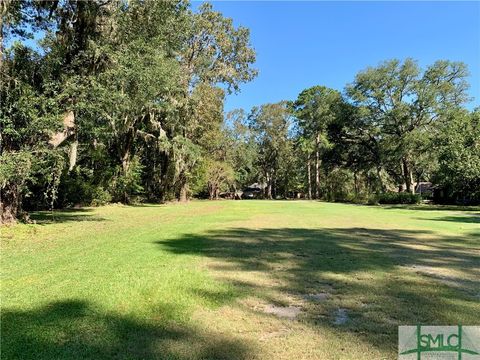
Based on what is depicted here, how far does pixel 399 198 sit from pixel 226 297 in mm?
34460

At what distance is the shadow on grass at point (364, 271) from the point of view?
4.26m

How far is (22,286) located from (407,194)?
35257mm

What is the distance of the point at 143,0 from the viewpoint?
47.8 ft

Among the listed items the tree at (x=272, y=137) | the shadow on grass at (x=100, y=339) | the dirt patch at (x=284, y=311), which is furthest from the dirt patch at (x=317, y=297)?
the tree at (x=272, y=137)

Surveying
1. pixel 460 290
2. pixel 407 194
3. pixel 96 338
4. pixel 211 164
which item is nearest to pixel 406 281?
pixel 460 290

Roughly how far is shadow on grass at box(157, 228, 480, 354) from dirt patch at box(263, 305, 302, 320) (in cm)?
13

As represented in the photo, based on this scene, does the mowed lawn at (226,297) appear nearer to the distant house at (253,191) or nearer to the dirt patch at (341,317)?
the dirt patch at (341,317)

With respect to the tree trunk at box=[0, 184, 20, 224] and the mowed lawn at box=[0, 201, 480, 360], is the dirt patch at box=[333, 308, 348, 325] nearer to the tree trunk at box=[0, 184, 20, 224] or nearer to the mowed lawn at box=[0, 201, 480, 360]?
the mowed lawn at box=[0, 201, 480, 360]

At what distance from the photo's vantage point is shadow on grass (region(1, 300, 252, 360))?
3.33m

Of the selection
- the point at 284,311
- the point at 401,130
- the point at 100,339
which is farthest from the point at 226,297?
the point at 401,130

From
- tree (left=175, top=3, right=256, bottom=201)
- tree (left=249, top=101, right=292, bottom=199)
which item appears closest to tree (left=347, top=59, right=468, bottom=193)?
tree (left=175, top=3, right=256, bottom=201)

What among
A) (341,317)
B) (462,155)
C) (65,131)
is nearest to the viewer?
(341,317)

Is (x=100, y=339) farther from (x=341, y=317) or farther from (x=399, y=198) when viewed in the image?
(x=399, y=198)

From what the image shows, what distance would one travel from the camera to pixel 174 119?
30.1 meters
